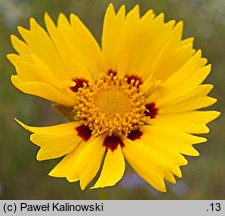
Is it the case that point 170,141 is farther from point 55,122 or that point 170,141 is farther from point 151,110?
point 55,122

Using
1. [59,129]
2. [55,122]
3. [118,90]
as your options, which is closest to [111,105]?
[118,90]

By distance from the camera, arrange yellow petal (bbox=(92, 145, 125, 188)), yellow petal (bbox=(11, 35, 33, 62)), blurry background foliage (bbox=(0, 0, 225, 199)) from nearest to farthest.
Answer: yellow petal (bbox=(92, 145, 125, 188))
yellow petal (bbox=(11, 35, 33, 62))
blurry background foliage (bbox=(0, 0, 225, 199))

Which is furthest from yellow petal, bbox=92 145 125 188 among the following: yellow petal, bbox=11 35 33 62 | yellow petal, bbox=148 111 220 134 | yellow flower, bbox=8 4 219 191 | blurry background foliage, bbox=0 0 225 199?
blurry background foliage, bbox=0 0 225 199

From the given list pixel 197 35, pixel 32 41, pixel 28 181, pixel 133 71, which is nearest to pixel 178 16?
pixel 197 35

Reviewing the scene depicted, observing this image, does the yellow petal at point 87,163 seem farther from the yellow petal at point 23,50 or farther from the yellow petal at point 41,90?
the yellow petal at point 23,50

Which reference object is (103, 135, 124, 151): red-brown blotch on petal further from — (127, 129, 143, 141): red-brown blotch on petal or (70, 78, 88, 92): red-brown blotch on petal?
(70, 78, 88, 92): red-brown blotch on petal

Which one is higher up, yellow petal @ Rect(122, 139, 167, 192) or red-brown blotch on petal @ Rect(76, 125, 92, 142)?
red-brown blotch on petal @ Rect(76, 125, 92, 142)

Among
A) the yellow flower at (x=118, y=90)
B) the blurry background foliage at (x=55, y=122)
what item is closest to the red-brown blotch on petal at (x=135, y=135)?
the yellow flower at (x=118, y=90)
